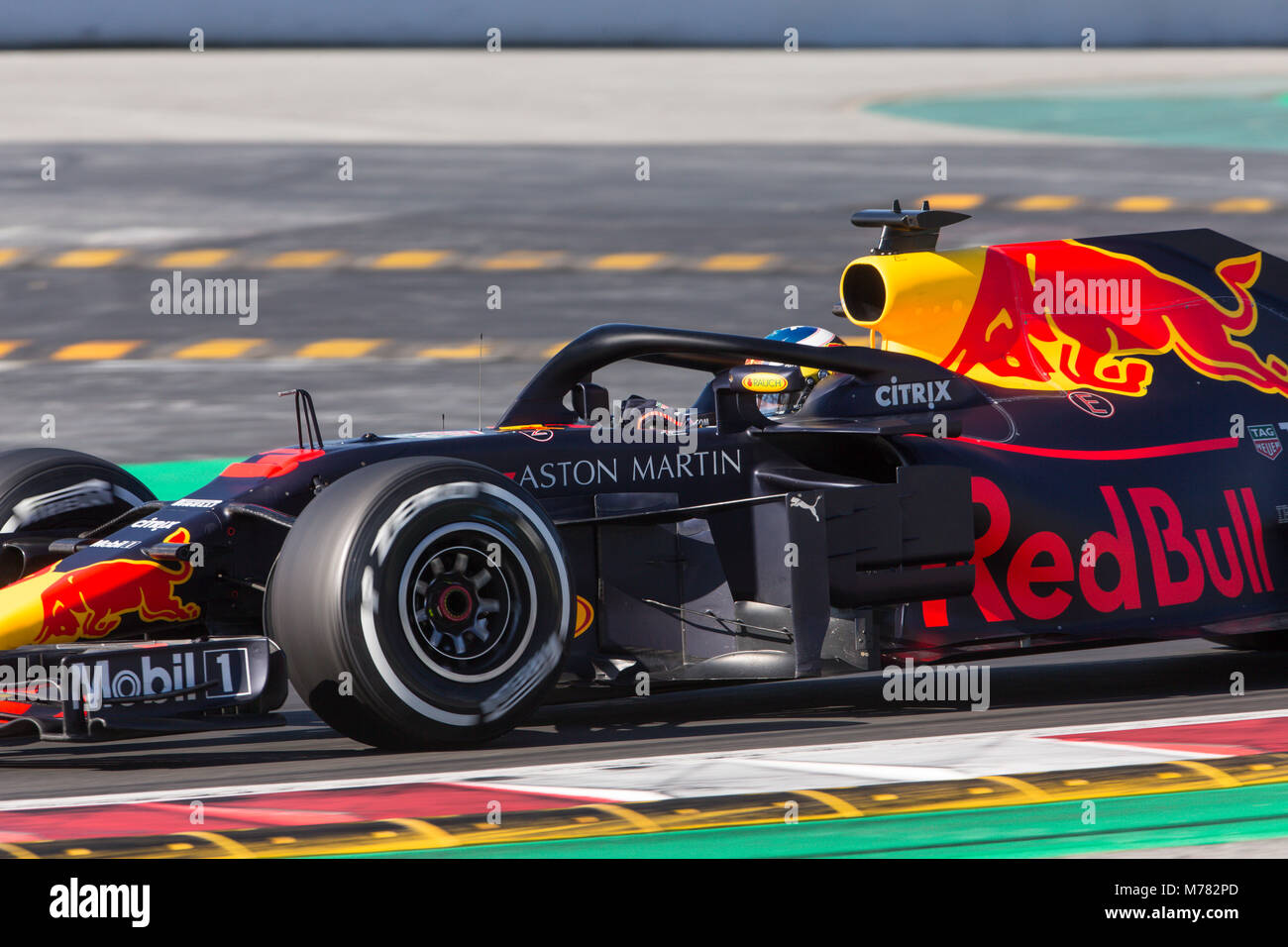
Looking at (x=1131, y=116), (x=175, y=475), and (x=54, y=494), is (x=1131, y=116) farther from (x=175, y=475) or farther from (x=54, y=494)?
(x=54, y=494)

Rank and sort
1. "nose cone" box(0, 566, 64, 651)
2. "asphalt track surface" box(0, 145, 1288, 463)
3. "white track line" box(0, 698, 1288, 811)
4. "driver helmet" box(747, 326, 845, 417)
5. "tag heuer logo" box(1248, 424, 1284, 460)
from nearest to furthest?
"white track line" box(0, 698, 1288, 811), "nose cone" box(0, 566, 64, 651), "driver helmet" box(747, 326, 845, 417), "tag heuer logo" box(1248, 424, 1284, 460), "asphalt track surface" box(0, 145, 1288, 463)

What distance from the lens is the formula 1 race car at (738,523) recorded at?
6.28 meters

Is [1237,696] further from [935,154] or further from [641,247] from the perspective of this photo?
[935,154]

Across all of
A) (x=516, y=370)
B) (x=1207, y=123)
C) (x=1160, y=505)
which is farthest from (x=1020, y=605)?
(x=1207, y=123)

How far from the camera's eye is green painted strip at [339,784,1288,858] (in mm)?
5148

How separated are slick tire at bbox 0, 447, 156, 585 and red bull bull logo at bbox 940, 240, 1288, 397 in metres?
3.12

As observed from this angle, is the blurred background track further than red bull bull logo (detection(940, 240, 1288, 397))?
No

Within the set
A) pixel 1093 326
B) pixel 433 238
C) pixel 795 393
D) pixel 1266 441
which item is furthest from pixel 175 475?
pixel 433 238

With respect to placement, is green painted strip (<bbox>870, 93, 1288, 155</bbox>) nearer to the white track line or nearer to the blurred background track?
the blurred background track

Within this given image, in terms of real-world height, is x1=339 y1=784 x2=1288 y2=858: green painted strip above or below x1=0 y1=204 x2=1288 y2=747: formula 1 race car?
below

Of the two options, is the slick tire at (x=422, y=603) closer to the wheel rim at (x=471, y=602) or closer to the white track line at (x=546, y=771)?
the wheel rim at (x=471, y=602)

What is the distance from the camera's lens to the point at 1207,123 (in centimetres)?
3209

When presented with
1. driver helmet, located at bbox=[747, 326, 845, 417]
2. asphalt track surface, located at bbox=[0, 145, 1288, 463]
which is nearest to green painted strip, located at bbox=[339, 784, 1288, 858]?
driver helmet, located at bbox=[747, 326, 845, 417]

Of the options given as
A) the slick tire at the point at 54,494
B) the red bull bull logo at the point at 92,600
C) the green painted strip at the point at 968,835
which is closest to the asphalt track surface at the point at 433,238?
the slick tire at the point at 54,494
